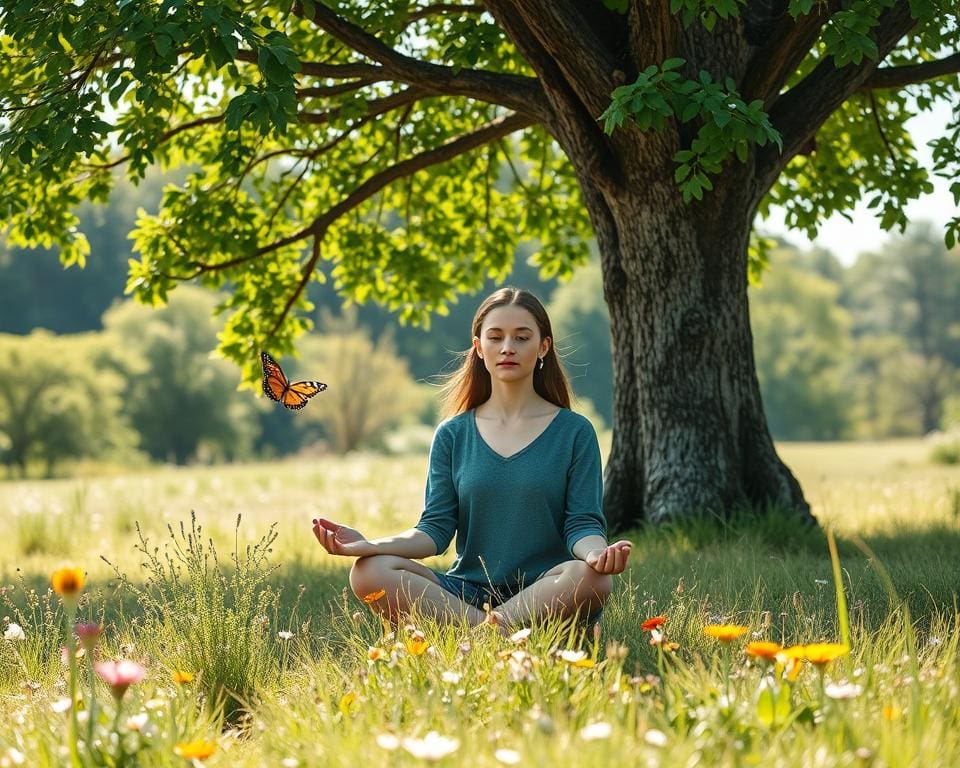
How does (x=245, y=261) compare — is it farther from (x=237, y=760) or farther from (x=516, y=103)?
(x=237, y=760)

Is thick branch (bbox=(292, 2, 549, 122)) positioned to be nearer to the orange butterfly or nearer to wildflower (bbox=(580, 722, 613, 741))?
the orange butterfly

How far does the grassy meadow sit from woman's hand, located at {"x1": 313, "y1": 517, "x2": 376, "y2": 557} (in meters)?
0.28

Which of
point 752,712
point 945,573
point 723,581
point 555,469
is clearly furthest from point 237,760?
point 945,573

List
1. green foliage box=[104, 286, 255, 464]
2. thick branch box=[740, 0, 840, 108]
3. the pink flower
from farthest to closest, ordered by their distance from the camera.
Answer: green foliage box=[104, 286, 255, 464] → thick branch box=[740, 0, 840, 108] → the pink flower

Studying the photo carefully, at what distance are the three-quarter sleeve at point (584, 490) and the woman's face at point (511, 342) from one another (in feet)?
1.18

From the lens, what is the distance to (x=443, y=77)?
280 inches

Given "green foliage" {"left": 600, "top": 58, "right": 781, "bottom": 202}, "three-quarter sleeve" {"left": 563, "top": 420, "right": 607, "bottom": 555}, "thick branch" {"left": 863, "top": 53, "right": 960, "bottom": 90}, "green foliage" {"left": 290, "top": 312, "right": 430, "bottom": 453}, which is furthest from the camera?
"green foliage" {"left": 290, "top": 312, "right": 430, "bottom": 453}

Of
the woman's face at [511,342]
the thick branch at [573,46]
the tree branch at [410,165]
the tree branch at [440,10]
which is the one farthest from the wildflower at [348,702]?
the tree branch at [440,10]

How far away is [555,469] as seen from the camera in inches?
176

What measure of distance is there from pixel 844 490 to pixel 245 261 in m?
7.42

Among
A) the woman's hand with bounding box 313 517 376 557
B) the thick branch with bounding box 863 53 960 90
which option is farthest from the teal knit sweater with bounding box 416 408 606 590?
the thick branch with bounding box 863 53 960 90

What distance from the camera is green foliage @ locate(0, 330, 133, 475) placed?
41188 millimetres

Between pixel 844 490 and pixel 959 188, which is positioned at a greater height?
pixel 959 188

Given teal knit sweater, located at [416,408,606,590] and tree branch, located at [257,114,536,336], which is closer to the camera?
teal knit sweater, located at [416,408,606,590]
